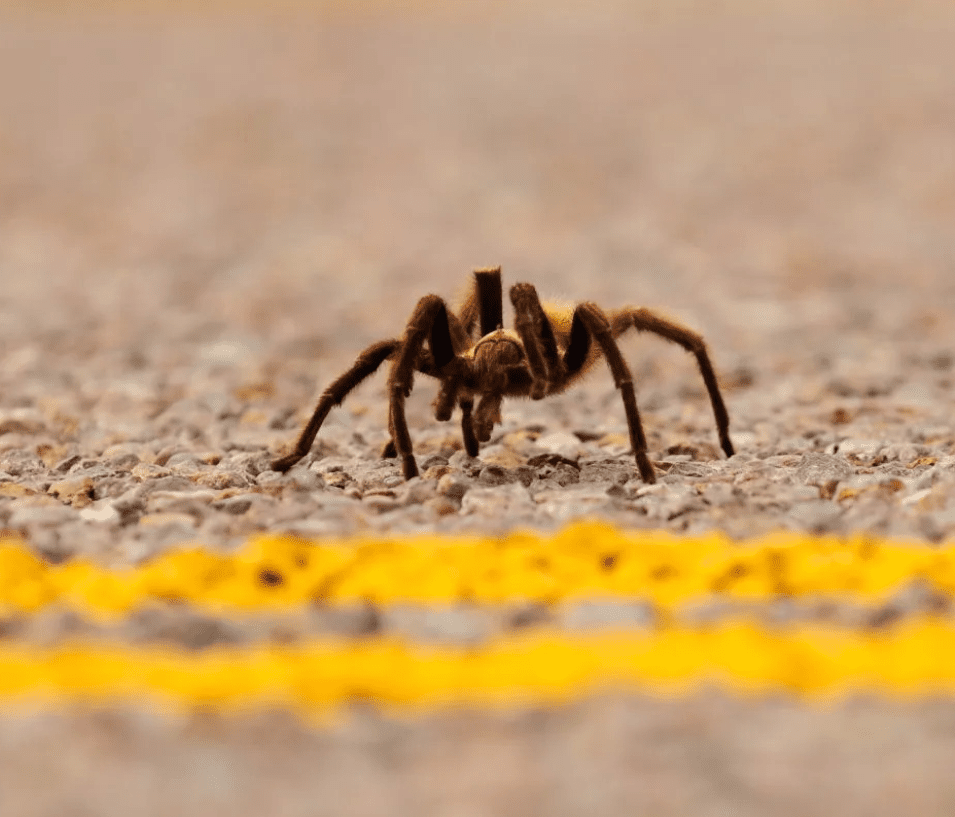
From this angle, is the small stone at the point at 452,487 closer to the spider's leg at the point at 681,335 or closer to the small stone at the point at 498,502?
the small stone at the point at 498,502

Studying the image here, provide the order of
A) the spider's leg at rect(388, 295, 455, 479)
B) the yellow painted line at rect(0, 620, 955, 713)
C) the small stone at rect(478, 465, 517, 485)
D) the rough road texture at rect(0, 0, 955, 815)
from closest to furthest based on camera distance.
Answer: the rough road texture at rect(0, 0, 955, 815)
the yellow painted line at rect(0, 620, 955, 713)
the spider's leg at rect(388, 295, 455, 479)
the small stone at rect(478, 465, 517, 485)

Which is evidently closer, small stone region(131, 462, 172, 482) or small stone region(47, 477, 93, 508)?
small stone region(47, 477, 93, 508)

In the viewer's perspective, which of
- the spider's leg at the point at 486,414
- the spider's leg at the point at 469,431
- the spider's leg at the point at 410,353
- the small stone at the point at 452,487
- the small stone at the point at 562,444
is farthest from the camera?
the small stone at the point at 562,444

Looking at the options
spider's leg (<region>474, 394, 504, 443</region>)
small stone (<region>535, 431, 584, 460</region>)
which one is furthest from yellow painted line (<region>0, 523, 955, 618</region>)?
small stone (<region>535, 431, 584, 460</region>)

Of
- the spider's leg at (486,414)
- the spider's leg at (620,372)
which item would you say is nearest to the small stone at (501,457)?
the spider's leg at (486,414)

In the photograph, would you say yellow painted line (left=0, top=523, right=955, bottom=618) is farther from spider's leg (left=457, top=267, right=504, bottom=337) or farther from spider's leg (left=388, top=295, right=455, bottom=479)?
spider's leg (left=457, top=267, right=504, bottom=337)

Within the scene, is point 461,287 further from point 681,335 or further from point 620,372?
point 620,372

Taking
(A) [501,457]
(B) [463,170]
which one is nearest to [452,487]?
(A) [501,457]

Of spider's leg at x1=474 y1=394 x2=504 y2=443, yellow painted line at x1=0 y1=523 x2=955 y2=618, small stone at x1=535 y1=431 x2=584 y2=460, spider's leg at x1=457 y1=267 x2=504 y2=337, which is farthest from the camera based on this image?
small stone at x1=535 y1=431 x2=584 y2=460
